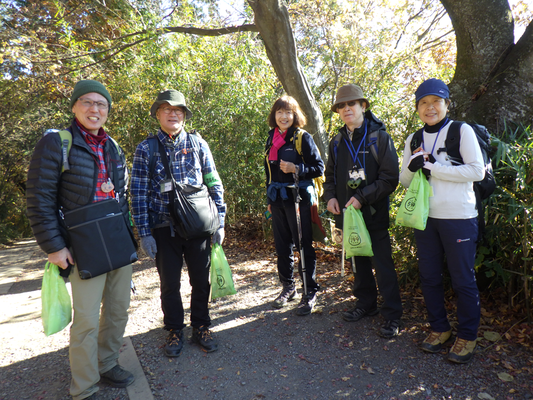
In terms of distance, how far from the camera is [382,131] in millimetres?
3281

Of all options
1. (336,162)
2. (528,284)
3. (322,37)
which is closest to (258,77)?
(322,37)

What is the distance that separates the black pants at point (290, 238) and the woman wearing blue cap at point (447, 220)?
121 cm

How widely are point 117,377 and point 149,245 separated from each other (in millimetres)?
1034

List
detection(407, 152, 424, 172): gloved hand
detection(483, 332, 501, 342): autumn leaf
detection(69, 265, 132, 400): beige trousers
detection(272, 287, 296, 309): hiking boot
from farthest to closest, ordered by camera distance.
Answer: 1. detection(272, 287, 296, 309): hiking boot
2. detection(483, 332, 501, 342): autumn leaf
3. detection(407, 152, 424, 172): gloved hand
4. detection(69, 265, 132, 400): beige trousers

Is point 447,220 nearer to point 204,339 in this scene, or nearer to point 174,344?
point 204,339

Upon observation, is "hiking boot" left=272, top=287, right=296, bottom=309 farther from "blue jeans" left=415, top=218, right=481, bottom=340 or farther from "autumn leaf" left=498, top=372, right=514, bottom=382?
"autumn leaf" left=498, top=372, right=514, bottom=382

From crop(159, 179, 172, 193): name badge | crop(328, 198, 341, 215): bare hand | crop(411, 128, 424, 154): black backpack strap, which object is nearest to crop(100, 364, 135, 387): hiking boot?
crop(159, 179, 172, 193): name badge

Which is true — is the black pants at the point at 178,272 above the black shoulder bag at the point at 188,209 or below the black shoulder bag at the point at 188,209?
below

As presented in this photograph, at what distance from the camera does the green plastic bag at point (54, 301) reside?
2404 mm

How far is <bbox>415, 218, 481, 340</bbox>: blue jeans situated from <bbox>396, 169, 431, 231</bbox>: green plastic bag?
0.18m

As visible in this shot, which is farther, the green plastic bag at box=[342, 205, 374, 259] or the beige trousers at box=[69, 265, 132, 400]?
the green plastic bag at box=[342, 205, 374, 259]

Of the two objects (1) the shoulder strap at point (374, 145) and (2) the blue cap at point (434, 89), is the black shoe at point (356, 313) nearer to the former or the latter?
(1) the shoulder strap at point (374, 145)

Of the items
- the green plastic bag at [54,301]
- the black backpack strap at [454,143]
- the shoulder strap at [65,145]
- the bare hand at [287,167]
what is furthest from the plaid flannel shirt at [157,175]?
the black backpack strap at [454,143]

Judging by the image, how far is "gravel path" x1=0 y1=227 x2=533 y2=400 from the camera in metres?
2.61
